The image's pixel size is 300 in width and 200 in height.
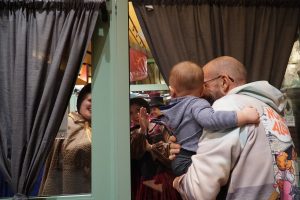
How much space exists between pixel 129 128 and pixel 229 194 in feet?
1.89

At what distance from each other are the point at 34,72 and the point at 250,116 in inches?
38.2

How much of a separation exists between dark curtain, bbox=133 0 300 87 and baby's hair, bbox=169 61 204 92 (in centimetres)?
23

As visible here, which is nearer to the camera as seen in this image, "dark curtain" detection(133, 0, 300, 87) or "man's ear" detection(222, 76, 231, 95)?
"man's ear" detection(222, 76, 231, 95)

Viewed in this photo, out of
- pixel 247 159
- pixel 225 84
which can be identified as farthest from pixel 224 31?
pixel 247 159

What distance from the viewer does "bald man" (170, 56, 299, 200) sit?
0.94 metres

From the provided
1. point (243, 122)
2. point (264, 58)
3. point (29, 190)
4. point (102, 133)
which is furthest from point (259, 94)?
point (29, 190)

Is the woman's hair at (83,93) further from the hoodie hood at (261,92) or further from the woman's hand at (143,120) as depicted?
the hoodie hood at (261,92)

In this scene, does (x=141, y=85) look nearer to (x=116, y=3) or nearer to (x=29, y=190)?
(x=116, y=3)

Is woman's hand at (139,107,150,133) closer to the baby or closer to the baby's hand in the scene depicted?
the baby

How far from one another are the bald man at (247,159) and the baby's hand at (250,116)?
0.02 meters

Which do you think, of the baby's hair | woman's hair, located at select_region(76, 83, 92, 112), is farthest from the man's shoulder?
woman's hair, located at select_region(76, 83, 92, 112)

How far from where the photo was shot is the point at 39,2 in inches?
54.2

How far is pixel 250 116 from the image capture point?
0.96 metres

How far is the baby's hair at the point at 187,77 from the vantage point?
117 centimetres
